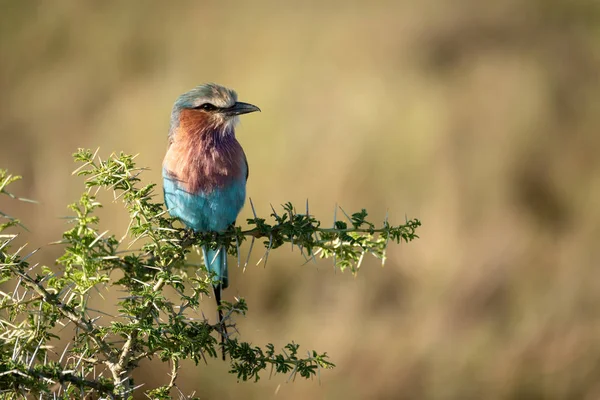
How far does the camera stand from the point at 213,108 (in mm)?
4055

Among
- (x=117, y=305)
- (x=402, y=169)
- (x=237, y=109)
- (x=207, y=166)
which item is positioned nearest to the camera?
(x=117, y=305)

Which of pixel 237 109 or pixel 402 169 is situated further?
pixel 402 169

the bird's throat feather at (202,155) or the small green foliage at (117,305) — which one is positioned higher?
A: the bird's throat feather at (202,155)

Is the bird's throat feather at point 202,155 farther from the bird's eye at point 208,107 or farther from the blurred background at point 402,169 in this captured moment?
the blurred background at point 402,169

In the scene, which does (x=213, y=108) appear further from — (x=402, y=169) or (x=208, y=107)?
(x=402, y=169)

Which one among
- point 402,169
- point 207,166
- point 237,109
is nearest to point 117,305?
point 207,166

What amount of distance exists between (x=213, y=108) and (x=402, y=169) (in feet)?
11.1

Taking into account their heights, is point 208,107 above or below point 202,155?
above

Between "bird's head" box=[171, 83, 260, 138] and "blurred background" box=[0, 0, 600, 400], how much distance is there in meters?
2.70

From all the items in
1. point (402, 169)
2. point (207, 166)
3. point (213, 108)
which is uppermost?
point (402, 169)

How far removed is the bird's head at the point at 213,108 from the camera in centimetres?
404

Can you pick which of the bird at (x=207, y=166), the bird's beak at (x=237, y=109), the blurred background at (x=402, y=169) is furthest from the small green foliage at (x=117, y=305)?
the blurred background at (x=402, y=169)

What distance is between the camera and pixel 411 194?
7078 mm

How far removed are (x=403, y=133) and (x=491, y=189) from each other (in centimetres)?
100
